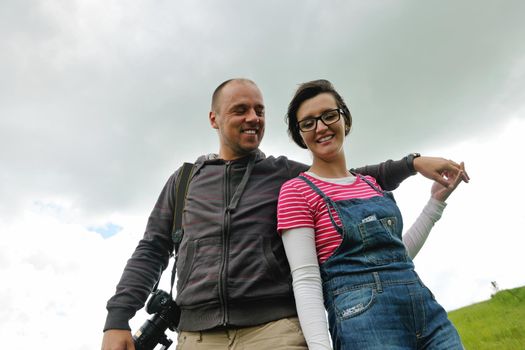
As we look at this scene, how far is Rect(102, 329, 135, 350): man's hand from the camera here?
11.7 feet

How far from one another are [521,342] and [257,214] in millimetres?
7980

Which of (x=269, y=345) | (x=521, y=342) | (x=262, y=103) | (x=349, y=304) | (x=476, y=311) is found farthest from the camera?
(x=476, y=311)

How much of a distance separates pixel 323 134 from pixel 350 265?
1063mm

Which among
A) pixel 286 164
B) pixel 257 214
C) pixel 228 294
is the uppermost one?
pixel 286 164

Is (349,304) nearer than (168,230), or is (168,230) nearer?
(349,304)

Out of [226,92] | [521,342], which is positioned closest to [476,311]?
[521,342]

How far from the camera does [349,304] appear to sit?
2.64 metres

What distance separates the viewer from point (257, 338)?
3068 millimetres

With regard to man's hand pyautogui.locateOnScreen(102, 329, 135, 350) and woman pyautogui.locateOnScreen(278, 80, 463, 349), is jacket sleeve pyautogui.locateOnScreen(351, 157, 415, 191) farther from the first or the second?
man's hand pyautogui.locateOnScreen(102, 329, 135, 350)

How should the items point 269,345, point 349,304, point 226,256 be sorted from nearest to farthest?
point 349,304 → point 269,345 → point 226,256

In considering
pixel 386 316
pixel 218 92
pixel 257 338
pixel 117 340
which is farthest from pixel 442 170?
pixel 117 340

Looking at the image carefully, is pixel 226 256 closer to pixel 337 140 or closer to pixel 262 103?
pixel 337 140

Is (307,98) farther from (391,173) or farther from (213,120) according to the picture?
(213,120)

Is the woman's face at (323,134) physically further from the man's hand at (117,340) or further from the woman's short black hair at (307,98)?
the man's hand at (117,340)
